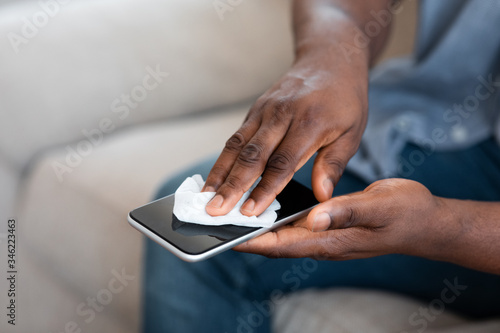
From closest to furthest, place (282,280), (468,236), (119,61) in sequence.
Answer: (468,236) → (282,280) → (119,61)

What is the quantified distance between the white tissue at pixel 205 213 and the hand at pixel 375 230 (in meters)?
0.01

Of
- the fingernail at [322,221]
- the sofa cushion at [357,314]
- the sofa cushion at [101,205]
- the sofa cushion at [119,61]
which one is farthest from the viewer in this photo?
the sofa cushion at [119,61]

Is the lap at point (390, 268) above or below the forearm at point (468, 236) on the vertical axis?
below

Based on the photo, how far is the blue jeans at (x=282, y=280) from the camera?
0.63 m

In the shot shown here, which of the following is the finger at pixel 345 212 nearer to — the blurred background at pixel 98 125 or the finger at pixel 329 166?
the finger at pixel 329 166

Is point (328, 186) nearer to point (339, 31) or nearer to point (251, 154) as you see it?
point (251, 154)

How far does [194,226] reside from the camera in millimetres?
473

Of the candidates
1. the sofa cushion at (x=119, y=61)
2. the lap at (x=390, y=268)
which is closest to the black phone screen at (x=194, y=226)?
the lap at (x=390, y=268)

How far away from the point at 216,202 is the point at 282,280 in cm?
20

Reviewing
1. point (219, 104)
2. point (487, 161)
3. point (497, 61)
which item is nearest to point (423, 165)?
point (487, 161)

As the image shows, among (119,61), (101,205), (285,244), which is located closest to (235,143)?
(285,244)

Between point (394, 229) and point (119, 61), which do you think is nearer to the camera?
point (394, 229)

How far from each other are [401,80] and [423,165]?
155 millimetres

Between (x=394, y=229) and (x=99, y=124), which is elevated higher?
(x=394, y=229)
